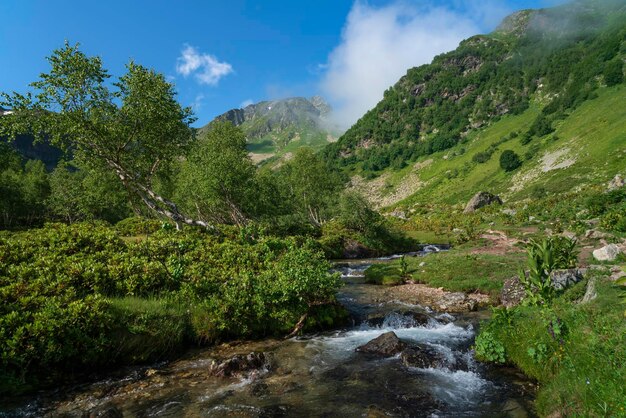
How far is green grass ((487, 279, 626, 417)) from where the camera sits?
729cm

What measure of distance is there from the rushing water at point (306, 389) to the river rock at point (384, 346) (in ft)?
1.38

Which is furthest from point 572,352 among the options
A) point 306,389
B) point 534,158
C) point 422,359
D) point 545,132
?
point 545,132

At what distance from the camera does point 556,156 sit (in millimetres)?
104562

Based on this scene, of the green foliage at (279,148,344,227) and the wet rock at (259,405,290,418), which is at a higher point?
the green foliage at (279,148,344,227)

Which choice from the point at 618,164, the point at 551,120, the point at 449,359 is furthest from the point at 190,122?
the point at 551,120

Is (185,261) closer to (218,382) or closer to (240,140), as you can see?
(218,382)

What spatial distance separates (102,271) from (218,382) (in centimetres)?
730

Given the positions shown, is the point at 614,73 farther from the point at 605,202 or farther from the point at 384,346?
the point at 384,346

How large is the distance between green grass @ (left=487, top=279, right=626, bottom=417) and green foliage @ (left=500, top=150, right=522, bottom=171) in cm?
12170

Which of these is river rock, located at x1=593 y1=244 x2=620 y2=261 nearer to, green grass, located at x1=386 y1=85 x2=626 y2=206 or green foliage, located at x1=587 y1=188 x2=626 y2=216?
green foliage, located at x1=587 y1=188 x2=626 y2=216

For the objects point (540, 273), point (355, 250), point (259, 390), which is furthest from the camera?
point (355, 250)

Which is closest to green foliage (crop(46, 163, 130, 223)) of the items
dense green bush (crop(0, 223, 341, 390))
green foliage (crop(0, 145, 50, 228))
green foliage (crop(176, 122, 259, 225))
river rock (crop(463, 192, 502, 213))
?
green foliage (crop(0, 145, 50, 228))

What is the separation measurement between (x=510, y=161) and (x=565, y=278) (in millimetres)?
118354

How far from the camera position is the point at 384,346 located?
13695 millimetres
